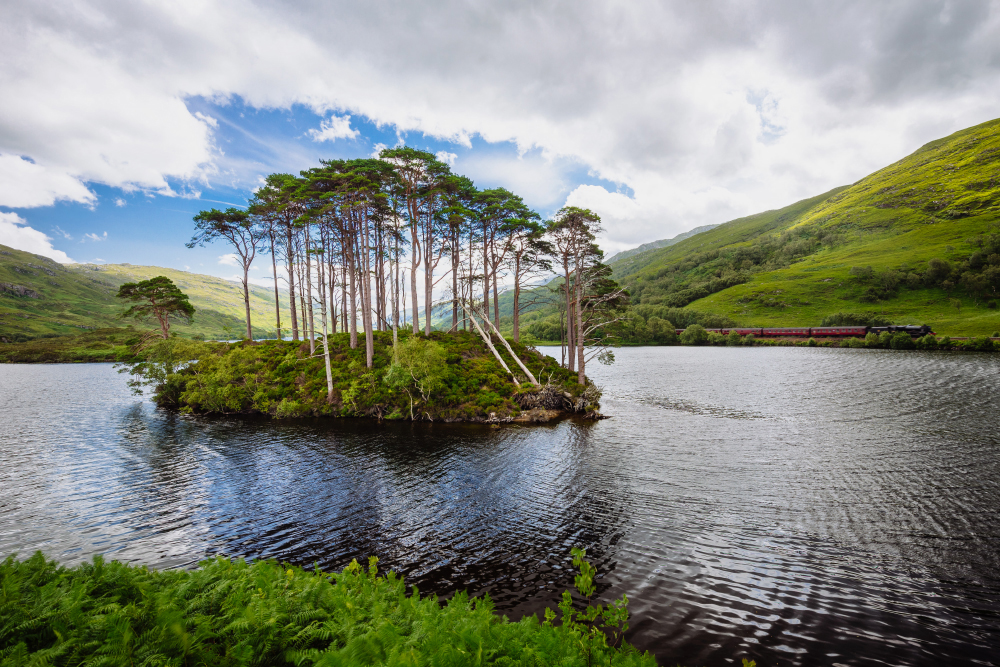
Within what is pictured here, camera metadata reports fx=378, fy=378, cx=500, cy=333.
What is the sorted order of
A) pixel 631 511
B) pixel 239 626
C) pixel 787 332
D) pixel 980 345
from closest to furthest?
pixel 239 626
pixel 631 511
pixel 980 345
pixel 787 332

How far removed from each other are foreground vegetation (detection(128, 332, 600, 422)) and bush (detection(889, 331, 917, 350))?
9025 cm

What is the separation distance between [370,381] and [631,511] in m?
24.2

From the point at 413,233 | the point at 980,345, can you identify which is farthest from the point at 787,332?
the point at 413,233

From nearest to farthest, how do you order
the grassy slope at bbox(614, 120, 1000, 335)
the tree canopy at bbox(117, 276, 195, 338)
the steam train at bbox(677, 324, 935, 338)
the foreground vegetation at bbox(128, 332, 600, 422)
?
the foreground vegetation at bbox(128, 332, 600, 422) → the tree canopy at bbox(117, 276, 195, 338) → the steam train at bbox(677, 324, 935, 338) → the grassy slope at bbox(614, 120, 1000, 335)

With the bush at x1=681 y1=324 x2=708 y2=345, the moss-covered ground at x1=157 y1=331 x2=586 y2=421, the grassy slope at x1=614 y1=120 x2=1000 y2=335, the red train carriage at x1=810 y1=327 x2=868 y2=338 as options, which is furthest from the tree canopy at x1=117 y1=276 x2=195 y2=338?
the red train carriage at x1=810 y1=327 x2=868 y2=338

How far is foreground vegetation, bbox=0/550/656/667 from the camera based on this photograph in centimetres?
402

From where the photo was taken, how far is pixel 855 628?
8461mm

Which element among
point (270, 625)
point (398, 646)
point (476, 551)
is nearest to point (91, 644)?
point (270, 625)

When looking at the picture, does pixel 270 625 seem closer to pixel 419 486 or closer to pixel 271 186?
pixel 419 486

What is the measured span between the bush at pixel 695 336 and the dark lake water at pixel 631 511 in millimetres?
94092

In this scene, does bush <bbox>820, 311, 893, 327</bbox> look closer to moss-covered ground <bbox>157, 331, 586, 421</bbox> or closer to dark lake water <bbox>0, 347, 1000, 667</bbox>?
dark lake water <bbox>0, 347, 1000, 667</bbox>

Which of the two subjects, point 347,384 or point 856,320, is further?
point 856,320

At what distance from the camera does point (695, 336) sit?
12050 cm

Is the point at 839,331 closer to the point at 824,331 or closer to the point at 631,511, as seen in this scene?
the point at 824,331
